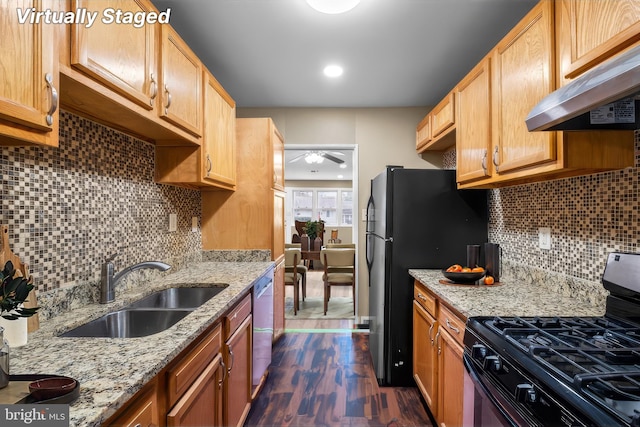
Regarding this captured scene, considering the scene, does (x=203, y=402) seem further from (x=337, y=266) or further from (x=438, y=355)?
(x=337, y=266)

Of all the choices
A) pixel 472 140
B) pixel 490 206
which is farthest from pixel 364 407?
pixel 472 140

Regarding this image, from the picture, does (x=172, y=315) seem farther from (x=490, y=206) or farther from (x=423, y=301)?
(x=490, y=206)

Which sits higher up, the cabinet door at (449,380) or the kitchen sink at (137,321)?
the kitchen sink at (137,321)

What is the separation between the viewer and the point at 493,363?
1107 mm

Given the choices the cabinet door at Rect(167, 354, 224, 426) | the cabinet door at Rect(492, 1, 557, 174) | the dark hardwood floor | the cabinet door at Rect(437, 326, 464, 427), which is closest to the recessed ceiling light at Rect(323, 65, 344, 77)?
the cabinet door at Rect(492, 1, 557, 174)

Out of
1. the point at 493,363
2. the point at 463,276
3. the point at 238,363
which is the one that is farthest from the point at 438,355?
the point at 238,363

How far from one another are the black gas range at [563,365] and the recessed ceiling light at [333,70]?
7.08ft

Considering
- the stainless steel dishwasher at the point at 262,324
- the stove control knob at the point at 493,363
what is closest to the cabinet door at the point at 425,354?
the stove control knob at the point at 493,363

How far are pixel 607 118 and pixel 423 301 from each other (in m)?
1.37

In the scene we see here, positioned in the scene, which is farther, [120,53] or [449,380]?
[449,380]

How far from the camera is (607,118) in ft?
4.05

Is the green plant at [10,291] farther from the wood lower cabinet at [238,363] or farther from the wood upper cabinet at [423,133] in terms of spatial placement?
the wood upper cabinet at [423,133]

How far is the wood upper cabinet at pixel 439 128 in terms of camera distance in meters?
2.63

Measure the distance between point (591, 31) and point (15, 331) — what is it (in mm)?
2132
